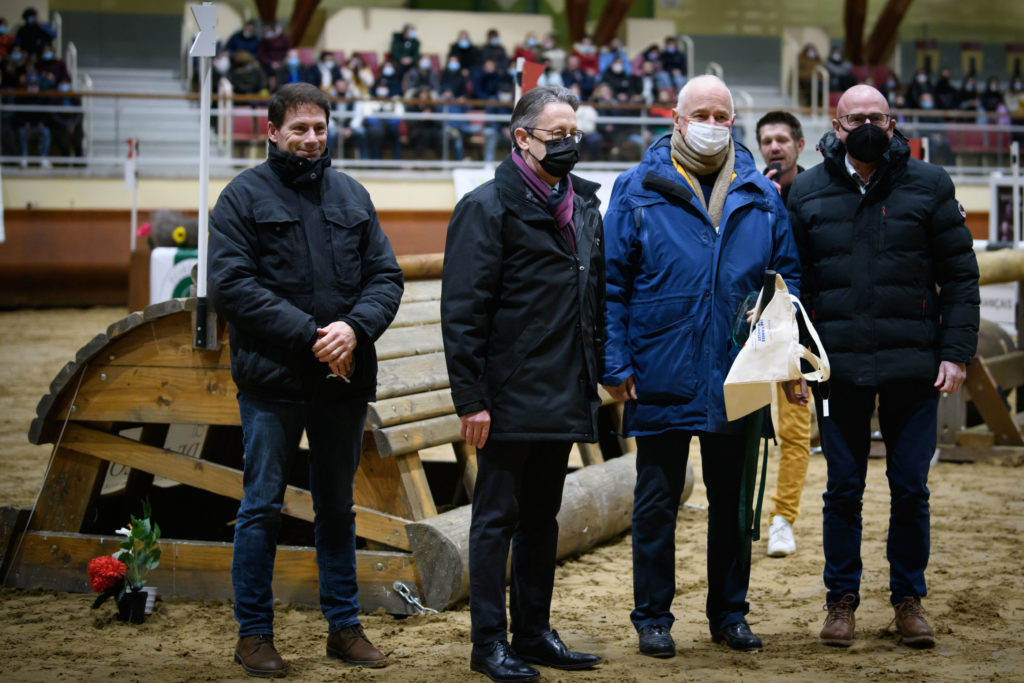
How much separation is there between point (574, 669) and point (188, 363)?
6.06 feet

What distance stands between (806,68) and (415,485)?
19.1m

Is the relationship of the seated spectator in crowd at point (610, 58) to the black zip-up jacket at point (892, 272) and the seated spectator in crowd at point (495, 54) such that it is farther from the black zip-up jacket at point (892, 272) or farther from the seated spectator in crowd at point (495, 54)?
the black zip-up jacket at point (892, 272)

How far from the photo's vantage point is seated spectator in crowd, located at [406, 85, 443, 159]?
1502 cm

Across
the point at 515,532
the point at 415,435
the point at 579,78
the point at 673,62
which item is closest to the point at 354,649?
the point at 515,532

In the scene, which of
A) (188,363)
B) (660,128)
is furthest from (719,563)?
(660,128)

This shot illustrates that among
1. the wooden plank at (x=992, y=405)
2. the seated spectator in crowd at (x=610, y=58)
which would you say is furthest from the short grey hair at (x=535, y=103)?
the seated spectator in crowd at (x=610, y=58)

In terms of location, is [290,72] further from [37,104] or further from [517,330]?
[517,330]

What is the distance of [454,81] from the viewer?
17766 mm

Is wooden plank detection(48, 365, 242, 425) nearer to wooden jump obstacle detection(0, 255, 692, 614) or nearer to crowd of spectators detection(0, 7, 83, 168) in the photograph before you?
wooden jump obstacle detection(0, 255, 692, 614)

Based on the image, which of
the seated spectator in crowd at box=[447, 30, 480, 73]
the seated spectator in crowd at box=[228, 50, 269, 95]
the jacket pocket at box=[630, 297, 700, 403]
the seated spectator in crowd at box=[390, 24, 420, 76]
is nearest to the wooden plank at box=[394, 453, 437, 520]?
the jacket pocket at box=[630, 297, 700, 403]

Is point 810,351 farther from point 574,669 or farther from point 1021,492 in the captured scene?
point 1021,492

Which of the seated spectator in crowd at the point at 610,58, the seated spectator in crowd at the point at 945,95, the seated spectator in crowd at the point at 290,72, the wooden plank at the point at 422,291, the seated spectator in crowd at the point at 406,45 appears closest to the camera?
the wooden plank at the point at 422,291

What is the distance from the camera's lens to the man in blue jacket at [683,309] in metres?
3.59

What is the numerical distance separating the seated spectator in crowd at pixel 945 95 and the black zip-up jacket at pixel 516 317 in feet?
60.6
